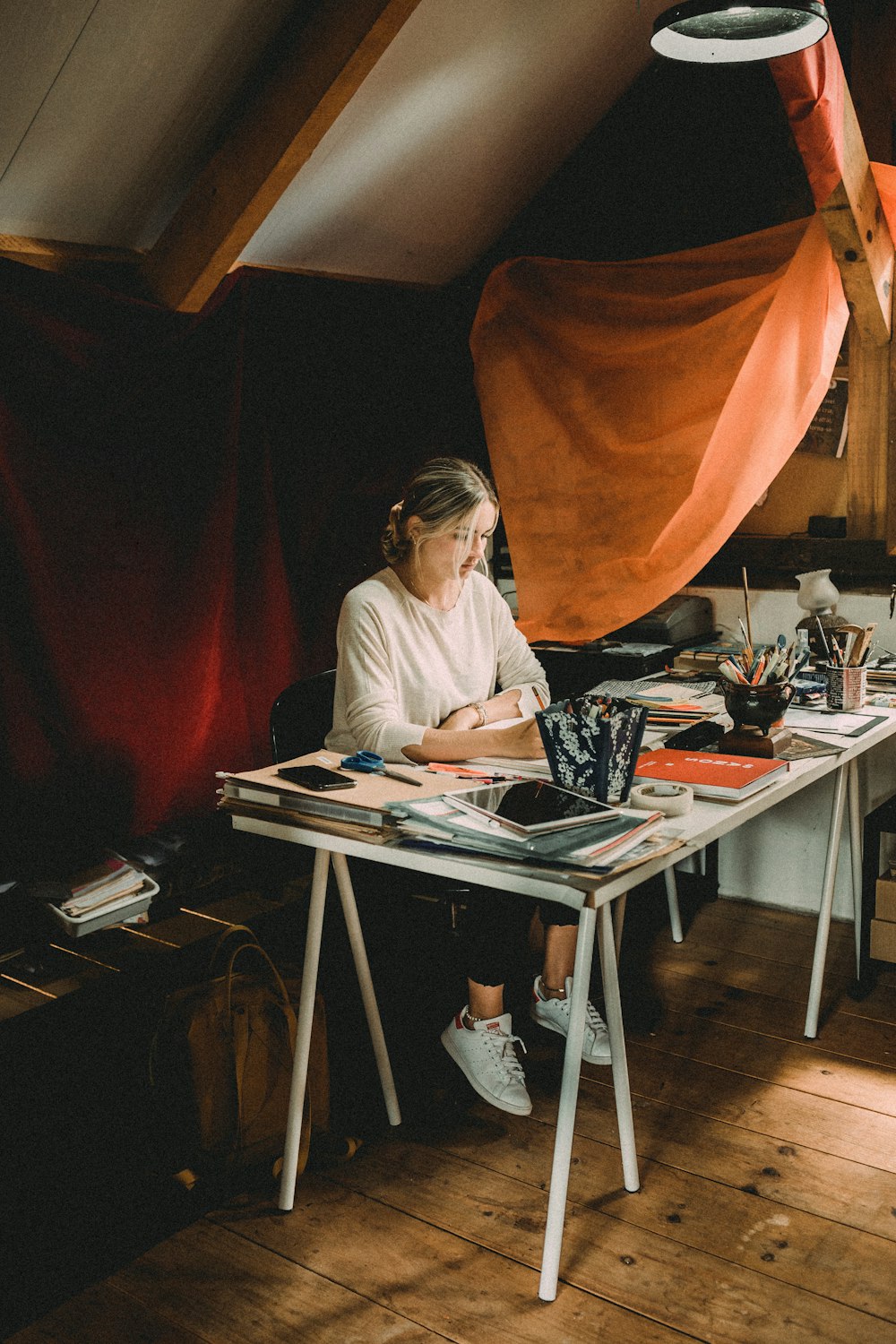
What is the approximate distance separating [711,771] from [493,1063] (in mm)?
728

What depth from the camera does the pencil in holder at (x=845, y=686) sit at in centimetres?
246

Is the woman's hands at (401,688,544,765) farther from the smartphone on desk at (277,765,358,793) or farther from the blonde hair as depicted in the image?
the blonde hair

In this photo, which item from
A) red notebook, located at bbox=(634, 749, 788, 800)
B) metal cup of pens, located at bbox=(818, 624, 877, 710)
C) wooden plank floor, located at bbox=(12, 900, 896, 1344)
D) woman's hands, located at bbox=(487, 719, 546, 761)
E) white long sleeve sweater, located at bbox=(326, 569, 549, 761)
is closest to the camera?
wooden plank floor, located at bbox=(12, 900, 896, 1344)

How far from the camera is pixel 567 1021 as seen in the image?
7.60 feet

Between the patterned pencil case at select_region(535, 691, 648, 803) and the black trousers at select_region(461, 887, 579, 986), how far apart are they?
1.02 feet

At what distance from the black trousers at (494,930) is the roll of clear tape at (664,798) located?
1.06 feet

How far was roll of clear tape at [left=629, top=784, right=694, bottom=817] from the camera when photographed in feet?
5.67

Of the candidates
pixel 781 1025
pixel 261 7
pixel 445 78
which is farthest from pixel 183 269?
pixel 781 1025

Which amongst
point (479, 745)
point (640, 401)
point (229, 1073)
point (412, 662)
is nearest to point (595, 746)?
point (479, 745)

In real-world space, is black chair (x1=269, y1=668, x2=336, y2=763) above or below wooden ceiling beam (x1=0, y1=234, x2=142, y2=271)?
below

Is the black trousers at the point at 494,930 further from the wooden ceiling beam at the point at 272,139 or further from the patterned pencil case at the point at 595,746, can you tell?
the wooden ceiling beam at the point at 272,139

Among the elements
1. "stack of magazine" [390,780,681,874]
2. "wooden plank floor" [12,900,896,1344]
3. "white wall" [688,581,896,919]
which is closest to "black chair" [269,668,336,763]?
"stack of magazine" [390,780,681,874]

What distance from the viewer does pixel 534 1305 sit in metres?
1.69

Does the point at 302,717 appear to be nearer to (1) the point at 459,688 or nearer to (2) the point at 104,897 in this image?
(1) the point at 459,688
